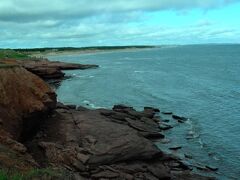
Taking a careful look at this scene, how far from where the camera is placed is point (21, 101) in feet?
88.8

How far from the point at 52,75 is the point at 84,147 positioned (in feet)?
216

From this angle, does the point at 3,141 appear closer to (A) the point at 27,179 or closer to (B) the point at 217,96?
(A) the point at 27,179

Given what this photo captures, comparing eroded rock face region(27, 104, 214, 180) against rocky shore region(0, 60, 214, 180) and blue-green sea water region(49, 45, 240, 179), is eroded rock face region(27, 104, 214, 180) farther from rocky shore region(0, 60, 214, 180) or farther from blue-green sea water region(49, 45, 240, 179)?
blue-green sea water region(49, 45, 240, 179)

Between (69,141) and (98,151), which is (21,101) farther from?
(98,151)

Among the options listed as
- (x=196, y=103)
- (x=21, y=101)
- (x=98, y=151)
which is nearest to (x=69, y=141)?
(x=98, y=151)

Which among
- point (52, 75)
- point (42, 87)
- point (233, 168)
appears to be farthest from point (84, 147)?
point (52, 75)

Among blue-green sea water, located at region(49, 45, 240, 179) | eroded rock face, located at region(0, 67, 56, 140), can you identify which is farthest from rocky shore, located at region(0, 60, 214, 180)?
blue-green sea water, located at region(49, 45, 240, 179)

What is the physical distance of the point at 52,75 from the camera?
91.2 metres

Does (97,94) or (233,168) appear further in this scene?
(97,94)

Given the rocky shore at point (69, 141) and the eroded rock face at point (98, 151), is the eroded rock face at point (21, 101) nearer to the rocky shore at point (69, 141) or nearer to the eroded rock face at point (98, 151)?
the rocky shore at point (69, 141)

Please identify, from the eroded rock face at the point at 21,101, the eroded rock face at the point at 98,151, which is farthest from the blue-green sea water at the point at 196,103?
the eroded rock face at the point at 21,101

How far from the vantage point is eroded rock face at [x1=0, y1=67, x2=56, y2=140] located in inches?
1004

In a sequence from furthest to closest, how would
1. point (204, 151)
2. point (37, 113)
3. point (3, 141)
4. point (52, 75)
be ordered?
point (52, 75) < point (204, 151) < point (37, 113) < point (3, 141)

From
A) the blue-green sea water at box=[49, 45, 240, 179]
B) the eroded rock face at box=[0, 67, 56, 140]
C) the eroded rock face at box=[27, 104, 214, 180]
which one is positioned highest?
the eroded rock face at box=[0, 67, 56, 140]
